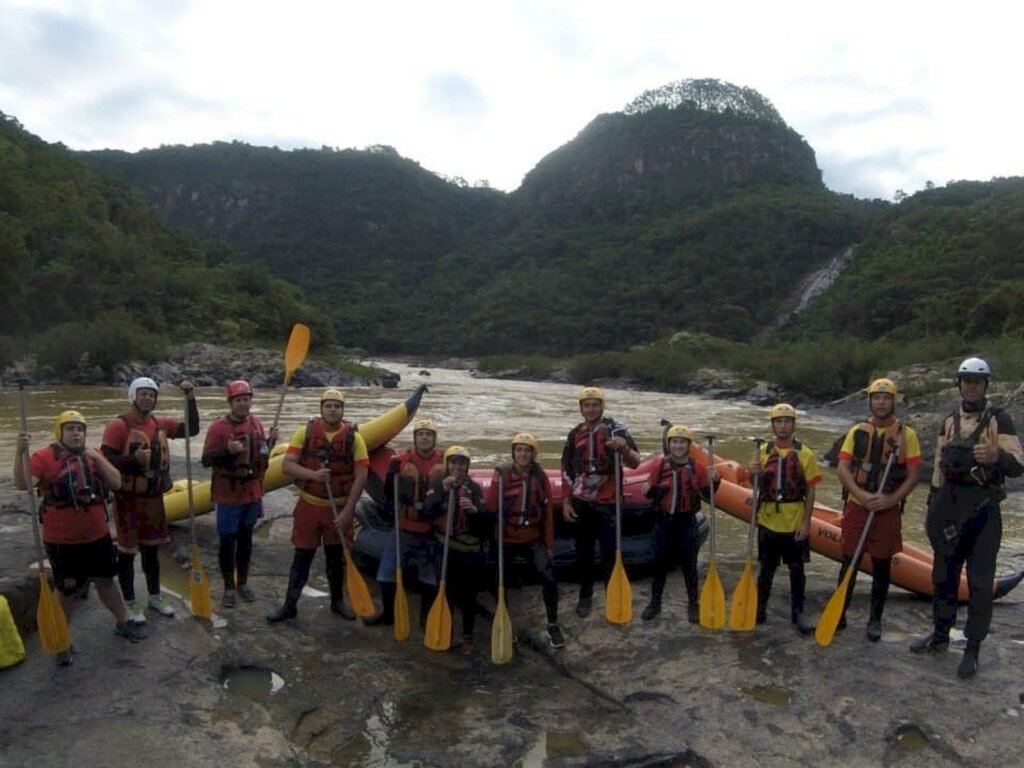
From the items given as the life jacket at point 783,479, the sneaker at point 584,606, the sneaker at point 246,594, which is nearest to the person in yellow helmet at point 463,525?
the sneaker at point 584,606

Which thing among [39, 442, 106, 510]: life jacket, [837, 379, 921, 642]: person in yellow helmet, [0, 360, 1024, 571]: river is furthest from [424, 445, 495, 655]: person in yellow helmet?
[0, 360, 1024, 571]: river

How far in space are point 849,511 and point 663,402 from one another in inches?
938

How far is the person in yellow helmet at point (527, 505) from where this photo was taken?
4.43 m

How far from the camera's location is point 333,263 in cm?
8725

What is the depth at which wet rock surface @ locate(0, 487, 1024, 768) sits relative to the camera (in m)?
3.22

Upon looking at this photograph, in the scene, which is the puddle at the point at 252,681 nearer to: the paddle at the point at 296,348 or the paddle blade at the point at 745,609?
the paddle blade at the point at 745,609

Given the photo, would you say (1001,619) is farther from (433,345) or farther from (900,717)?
(433,345)

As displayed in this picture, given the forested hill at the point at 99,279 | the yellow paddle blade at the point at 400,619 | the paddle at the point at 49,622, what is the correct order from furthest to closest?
the forested hill at the point at 99,279
the yellow paddle blade at the point at 400,619
the paddle at the point at 49,622

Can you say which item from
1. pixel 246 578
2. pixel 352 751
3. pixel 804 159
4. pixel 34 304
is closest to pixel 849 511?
pixel 352 751

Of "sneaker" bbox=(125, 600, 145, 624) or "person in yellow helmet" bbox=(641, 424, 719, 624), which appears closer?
"sneaker" bbox=(125, 600, 145, 624)

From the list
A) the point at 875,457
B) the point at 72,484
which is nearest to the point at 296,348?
the point at 72,484

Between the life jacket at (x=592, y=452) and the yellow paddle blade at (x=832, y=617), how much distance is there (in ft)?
4.54

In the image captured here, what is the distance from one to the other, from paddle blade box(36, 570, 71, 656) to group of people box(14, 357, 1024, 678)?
0.07 meters

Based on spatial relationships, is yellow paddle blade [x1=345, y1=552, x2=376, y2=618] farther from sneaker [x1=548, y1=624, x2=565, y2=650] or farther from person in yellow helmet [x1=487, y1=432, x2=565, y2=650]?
sneaker [x1=548, y1=624, x2=565, y2=650]
